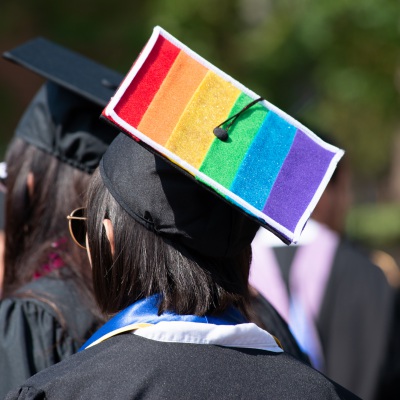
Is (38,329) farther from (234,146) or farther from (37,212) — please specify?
(234,146)

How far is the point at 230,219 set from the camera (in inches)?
64.0

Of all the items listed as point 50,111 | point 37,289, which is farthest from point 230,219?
point 50,111

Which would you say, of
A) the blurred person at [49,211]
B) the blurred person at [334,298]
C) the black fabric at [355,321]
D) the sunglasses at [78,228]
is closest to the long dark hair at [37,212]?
the blurred person at [49,211]

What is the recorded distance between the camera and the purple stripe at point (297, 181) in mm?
1553

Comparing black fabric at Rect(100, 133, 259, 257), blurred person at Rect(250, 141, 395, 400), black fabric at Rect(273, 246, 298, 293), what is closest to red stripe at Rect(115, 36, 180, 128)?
black fabric at Rect(100, 133, 259, 257)

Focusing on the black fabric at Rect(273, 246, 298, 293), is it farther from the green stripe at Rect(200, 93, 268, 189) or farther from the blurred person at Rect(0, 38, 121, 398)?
the green stripe at Rect(200, 93, 268, 189)

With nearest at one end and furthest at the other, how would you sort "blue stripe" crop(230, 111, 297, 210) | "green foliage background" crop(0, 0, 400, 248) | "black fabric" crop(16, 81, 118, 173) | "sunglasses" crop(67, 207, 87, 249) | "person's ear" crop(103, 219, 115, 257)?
1. "blue stripe" crop(230, 111, 297, 210)
2. "person's ear" crop(103, 219, 115, 257)
3. "sunglasses" crop(67, 207, 87, 249)
4. "black fabric" crop(16, 81, 118, 173)
5. "green foliage background" crop(0, 0, 400, 248)

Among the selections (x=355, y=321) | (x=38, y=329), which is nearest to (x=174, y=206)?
(x=38, y=329)

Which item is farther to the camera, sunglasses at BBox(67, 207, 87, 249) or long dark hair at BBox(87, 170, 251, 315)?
sunglasses at BBox(67, 207, 87, 249)

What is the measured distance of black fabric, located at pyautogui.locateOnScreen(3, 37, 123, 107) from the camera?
2398 mm

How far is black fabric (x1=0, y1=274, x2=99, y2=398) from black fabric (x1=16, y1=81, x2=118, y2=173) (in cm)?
48

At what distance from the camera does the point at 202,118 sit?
152cm

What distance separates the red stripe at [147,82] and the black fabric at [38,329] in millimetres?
791

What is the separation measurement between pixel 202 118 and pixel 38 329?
0.85m
